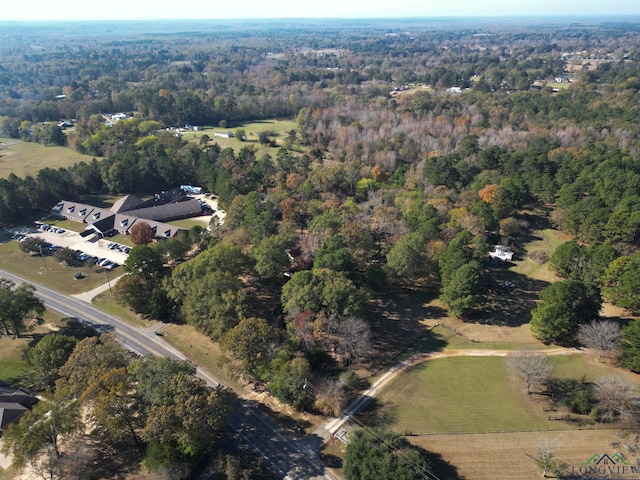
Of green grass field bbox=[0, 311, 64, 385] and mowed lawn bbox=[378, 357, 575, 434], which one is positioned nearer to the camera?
mowed lawn bbox=[378, 357, 575, 434]

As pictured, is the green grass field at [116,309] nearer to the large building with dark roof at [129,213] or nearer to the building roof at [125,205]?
the large building with dark roof at [129,213]

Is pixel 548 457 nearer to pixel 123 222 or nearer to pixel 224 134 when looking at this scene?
pixel 123 222

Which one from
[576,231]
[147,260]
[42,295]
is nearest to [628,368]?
[576,231]

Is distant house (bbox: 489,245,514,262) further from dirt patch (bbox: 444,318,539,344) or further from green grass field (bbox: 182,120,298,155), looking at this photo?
green grass field (bbox: 182,120,298,155)


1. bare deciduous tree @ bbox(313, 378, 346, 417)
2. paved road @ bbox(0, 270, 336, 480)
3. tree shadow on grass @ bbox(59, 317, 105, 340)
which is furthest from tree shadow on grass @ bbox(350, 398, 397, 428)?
tree shadow on grass @ bbox(59, 317, 105, 340)

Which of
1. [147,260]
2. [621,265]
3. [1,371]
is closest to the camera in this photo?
[1,371]

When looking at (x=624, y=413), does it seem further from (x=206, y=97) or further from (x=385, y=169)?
(x=206, y=97)
